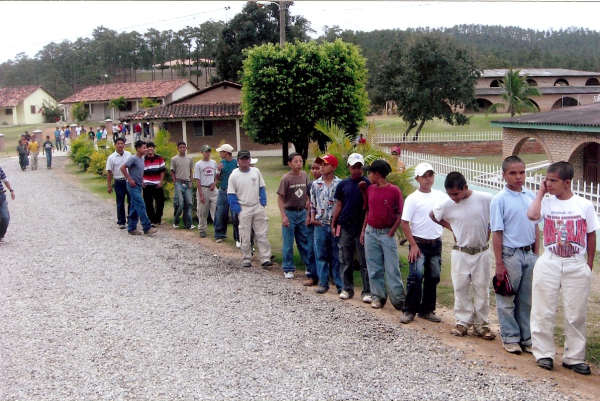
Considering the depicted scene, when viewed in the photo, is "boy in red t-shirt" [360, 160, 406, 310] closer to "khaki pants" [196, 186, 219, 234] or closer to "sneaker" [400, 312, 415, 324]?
"sneaker" [400, 312, 415, 324]

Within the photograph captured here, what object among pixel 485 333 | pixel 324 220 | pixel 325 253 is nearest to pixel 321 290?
pixel 325 253

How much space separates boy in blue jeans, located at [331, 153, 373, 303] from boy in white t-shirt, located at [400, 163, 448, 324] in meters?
0.77

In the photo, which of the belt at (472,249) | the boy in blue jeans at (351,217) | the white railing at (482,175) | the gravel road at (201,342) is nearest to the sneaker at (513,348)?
the gravel road at (201,342)

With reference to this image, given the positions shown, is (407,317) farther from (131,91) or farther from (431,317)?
(131,91)

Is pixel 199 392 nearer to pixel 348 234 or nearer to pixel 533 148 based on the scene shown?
pixel 348 234

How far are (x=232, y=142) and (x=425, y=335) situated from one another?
108 ft

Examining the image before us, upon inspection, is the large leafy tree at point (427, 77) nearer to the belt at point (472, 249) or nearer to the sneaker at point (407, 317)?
the sneaker at point (407, 317)

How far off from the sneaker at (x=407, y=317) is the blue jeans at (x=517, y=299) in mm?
A: 1008

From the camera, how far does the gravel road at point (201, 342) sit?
4.79m

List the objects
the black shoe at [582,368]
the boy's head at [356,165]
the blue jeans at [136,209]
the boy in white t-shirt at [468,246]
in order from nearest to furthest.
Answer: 1. the black shoe at [582,368]
2. the boy in white t-shirt at [468,246]
3. the boy's head at [356,165]
4. the blue jeans at [136,209]

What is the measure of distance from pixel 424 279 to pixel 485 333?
86 centimetres

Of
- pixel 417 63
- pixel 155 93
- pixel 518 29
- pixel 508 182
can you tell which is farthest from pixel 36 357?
pixel 518 29

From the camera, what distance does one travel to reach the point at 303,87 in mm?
25938

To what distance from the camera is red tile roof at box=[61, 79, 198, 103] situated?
59.9m
